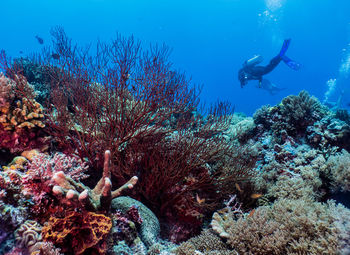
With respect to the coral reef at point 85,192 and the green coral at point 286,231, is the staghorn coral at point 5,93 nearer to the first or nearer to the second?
the coral reef at point 85,192

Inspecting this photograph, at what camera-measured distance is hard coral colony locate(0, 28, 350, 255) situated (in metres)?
2.44

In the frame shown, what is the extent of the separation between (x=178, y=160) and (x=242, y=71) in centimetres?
1246

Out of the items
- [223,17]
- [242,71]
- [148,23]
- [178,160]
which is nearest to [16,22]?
[148,23]

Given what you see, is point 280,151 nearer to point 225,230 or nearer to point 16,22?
point 225,230

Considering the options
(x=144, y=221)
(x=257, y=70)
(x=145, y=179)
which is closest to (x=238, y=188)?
(x=145, y=179)

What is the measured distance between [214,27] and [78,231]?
10715 cm

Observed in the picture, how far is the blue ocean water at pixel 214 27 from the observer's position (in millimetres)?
78500

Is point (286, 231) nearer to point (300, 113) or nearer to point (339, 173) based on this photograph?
point (339, 173)

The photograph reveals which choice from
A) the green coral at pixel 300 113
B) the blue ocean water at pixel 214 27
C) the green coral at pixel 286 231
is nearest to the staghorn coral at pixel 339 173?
the green coral at pixel 286 231

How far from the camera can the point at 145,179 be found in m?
4.15

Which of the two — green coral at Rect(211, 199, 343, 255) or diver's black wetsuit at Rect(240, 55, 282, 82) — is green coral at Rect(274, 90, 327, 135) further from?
diver's black wetsuit at Rect(240, 55, 282, 82)

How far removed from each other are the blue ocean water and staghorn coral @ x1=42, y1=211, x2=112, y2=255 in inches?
2954

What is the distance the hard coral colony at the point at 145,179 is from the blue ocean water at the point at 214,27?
235ft

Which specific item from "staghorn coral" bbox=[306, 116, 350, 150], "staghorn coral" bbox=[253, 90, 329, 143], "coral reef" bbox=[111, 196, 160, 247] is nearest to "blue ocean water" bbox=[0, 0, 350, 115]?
"staghorn coral" bbox=[253, 90, 329, 143]
